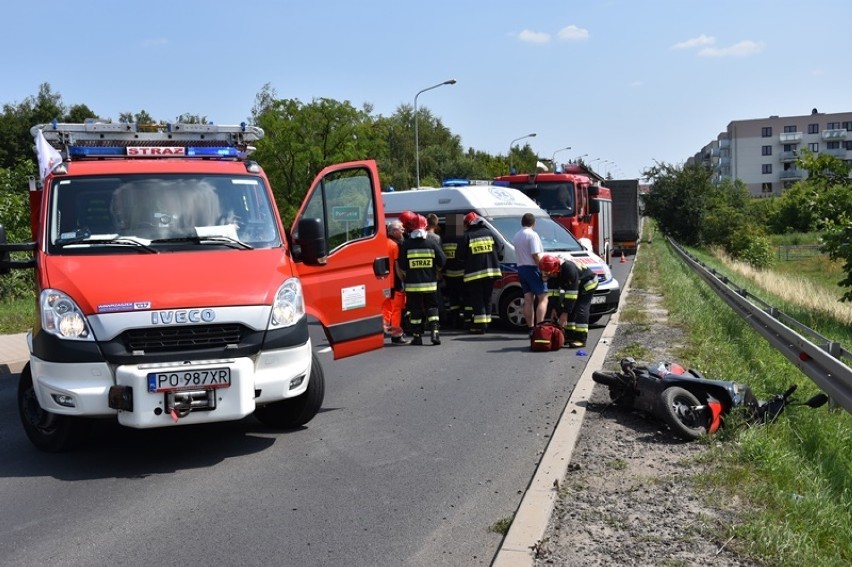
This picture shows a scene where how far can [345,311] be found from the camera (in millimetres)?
8195

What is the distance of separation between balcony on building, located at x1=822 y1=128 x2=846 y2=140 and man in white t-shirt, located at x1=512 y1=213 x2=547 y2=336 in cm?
12644

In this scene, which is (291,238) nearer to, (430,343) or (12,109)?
(430,343)

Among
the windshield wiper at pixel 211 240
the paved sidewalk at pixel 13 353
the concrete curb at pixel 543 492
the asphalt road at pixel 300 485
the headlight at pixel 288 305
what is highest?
the windshield wiper at pixel 211 240

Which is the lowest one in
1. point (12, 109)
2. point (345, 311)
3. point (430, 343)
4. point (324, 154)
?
point (430, 343)

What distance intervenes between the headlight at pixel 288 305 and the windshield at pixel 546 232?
26.8 ft

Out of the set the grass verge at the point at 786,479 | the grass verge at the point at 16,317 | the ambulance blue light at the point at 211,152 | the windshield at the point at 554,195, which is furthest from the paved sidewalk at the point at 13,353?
the windshield at the point at 554,195

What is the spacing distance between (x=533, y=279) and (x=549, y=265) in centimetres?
120

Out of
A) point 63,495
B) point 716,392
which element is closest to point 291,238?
point 63,495

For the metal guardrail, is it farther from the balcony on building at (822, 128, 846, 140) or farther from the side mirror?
the balcony on building at (822, 128, 846, 140)

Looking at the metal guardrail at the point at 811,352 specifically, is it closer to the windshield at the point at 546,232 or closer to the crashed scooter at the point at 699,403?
the crashed scooter at the point at 699,403

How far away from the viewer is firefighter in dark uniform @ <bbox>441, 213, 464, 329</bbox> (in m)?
14.1

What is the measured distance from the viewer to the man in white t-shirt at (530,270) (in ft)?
43.1

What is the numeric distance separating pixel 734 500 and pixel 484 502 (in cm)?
143

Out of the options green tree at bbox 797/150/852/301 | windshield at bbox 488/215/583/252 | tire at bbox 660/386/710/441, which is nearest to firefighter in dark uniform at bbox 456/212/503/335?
windshield at bbox 488/215/583/252
